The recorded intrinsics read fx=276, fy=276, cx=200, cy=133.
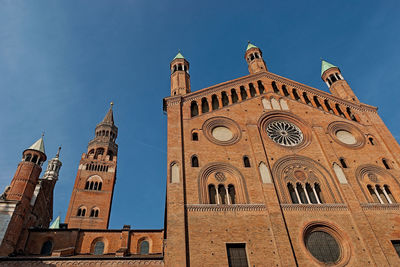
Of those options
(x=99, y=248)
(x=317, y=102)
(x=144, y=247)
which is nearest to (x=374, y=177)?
(x=317, y=102)

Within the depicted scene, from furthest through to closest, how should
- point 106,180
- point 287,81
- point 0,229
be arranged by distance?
point 106,180, point 287,81, point 0,229

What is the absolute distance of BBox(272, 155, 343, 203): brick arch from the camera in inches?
643

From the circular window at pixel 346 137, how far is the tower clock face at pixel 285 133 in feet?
10.1

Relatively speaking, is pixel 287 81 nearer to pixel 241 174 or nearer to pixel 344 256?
pixel 241 174

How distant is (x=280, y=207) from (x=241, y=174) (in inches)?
112

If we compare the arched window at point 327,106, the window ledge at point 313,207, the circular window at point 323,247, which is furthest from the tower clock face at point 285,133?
the circular window at point 323,247

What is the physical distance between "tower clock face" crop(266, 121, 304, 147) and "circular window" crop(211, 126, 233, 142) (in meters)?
2.83

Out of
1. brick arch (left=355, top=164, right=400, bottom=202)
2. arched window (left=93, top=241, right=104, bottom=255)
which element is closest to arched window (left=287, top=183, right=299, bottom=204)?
brick arch (left=355, top=164, right=400, bottom=202)

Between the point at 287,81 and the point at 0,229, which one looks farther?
the point at 287,81

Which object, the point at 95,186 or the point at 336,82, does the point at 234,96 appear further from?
the point at 95,186

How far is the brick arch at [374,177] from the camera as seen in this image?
17562 millimetres

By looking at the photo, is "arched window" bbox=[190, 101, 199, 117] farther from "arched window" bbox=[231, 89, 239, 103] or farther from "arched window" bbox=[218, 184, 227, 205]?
"arched window" bbox=[218, 184, 227, 205]

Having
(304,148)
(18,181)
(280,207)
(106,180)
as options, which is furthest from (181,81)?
(106,180)

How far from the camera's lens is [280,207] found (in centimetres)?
1509
